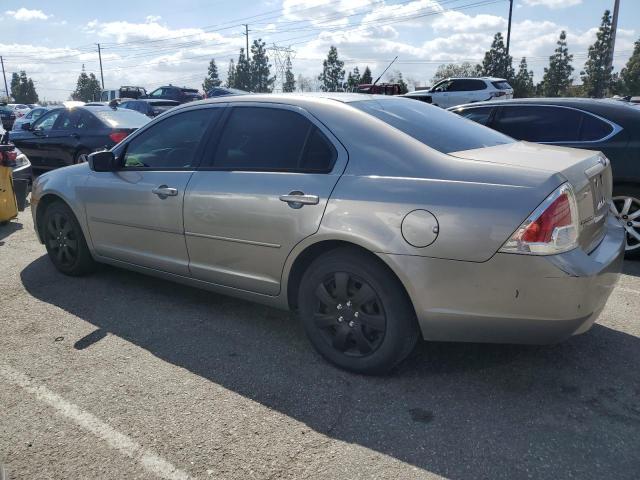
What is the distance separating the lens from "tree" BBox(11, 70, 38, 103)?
3312 inches

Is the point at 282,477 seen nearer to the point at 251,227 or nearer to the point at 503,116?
the point at 251,227

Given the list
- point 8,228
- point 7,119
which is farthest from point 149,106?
point 7,119

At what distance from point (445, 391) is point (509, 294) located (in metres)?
0.73

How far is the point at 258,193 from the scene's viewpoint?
342 cm

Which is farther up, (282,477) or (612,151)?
(612,151)

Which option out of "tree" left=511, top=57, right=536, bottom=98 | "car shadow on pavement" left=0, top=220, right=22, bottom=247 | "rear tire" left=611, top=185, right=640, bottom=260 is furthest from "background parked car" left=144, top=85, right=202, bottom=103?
"tree" left=511, top=57, right=536, bottom=98

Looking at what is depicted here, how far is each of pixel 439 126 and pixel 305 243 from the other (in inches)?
46.2

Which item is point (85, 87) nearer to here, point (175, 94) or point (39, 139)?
point (175, 94)

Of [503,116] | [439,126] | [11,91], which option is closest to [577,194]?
[439,126]

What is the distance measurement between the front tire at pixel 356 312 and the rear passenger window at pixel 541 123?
374 cm

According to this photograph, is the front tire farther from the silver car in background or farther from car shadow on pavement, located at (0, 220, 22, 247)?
car shadow on pavement, located at (0, 220, 22, 247)

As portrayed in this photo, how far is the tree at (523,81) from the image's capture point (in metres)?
51.4

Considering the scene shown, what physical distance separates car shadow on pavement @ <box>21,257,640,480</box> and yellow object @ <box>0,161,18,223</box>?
11.6 ft

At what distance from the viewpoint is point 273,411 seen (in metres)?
2.88
